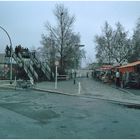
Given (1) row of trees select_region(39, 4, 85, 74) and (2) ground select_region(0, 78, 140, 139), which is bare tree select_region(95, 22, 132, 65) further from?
(2) ground select_region(0, 78, 140, 139)

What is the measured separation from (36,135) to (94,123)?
132 inches

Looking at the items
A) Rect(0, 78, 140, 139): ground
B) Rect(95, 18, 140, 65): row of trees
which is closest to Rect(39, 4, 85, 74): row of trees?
Rect(95, 18, 140, 65): row of trees

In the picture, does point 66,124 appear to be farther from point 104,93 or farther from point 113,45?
point 113,45

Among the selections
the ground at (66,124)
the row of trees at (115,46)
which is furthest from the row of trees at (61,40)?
the ground at (66,124)

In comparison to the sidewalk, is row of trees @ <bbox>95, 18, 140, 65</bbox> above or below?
above

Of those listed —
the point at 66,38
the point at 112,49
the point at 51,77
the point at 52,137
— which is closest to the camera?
the point at 52,137

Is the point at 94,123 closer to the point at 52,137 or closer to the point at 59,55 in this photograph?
the point at 52,137

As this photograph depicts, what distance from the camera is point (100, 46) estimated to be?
85438 millimetres

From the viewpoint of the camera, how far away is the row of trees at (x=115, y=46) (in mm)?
82562

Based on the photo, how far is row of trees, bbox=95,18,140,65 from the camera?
82562 millimetres

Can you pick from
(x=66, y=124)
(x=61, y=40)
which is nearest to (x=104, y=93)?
(x=66, y=124)

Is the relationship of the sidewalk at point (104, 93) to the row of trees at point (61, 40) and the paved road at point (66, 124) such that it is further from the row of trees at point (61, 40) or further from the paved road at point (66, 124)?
the row of trees at point (61, 40)

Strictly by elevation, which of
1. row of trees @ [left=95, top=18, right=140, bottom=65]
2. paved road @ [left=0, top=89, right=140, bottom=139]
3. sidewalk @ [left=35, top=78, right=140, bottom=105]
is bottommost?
paved road @ [left=0, top=89, right=140, bottom=139]

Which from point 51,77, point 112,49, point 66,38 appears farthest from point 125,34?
point 51,77
